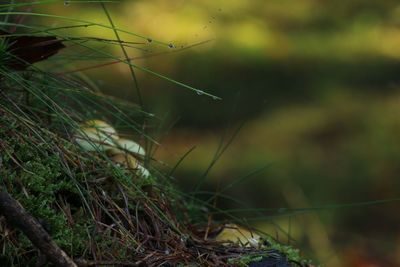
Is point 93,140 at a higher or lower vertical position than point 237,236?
higher

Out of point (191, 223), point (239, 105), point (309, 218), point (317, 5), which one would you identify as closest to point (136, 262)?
point (191, 223)

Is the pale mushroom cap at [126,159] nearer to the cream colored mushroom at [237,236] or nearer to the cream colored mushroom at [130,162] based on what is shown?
the cream colored mushroom at [130,162]

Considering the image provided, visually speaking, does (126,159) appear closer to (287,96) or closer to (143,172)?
(143,172)

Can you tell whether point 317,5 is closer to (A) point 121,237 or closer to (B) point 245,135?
(B) point 245,135

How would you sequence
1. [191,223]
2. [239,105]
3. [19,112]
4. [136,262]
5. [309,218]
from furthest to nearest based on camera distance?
[239,105] → [309,218] → [191,223] → [19,112] → [136,262]

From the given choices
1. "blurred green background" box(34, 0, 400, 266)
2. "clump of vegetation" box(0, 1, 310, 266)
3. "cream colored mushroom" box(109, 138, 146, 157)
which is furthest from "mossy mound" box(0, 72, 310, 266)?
"blurred green background" box(34, 0, 400, 266)

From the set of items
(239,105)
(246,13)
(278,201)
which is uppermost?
(246,13)

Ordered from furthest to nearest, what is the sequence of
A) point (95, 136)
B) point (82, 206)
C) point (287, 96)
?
point (287, 96)
point (95, 136)
point (82, 206)

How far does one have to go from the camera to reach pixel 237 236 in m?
1.50

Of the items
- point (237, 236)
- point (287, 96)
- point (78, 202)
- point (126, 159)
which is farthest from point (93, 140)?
point (287, 96)

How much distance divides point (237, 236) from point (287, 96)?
4120mm

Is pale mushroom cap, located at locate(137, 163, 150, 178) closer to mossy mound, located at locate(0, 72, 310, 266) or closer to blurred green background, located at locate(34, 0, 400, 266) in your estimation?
mossy mound, located at locate(0, 72, 310, 266)

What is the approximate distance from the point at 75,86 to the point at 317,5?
454 cm

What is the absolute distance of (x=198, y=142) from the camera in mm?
5133
